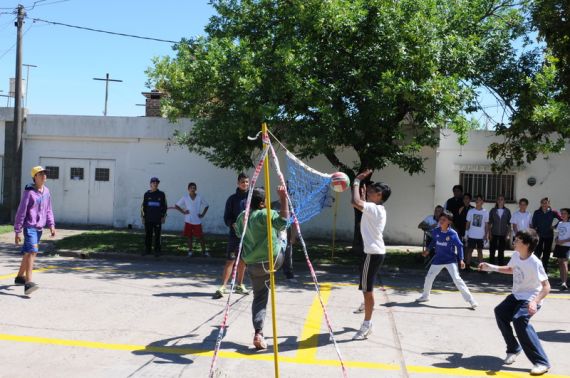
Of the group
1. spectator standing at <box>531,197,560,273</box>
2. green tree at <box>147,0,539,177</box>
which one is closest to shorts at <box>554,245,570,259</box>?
spectator standing at <box>531,197,560,273</box>

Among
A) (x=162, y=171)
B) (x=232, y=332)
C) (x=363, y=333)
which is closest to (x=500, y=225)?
(x=363, y=333)

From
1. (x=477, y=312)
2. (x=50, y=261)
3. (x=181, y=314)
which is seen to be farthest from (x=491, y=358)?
(x=50, y=261)

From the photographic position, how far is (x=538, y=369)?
5633mm

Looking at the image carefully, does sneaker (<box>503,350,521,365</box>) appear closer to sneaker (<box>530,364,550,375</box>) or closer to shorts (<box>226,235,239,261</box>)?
sneaker (<box>530,364,550,375</box>)

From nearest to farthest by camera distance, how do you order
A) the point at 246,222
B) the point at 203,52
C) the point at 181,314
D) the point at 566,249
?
the point at 246,222 < the point at 181,314 < the point at 566,249 < the point at 203,52

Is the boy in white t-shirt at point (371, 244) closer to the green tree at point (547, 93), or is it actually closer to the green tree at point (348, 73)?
the green tree at point (348, 73)

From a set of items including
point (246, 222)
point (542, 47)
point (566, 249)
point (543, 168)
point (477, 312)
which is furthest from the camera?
point (543, 168)

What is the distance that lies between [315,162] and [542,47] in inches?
272

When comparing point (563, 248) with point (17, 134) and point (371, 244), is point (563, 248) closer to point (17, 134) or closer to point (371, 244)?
point (371, 244)

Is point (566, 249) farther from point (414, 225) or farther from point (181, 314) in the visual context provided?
point (181, 314)

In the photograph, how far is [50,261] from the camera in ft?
41.0

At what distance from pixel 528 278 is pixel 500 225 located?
767 centimetres

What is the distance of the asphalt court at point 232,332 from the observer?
18.4 ft

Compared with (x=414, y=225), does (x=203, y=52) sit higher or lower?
higher
